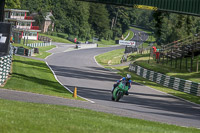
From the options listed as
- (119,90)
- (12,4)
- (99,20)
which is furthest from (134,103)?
(99,20)

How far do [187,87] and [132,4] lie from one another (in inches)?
399

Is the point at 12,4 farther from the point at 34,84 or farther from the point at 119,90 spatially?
the point at 119,90

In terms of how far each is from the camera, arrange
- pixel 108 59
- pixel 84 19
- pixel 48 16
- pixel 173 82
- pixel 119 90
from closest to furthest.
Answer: pixel 119 90, pixel 173 82, pixel 108 59, pixel 48 16, pixel 84 19

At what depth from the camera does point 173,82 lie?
37.9 meters

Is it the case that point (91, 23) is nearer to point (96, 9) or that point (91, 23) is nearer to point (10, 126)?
point (96, 9)

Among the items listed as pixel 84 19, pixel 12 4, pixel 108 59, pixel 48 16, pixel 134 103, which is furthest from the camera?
pixel 84 19

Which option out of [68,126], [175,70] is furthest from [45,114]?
[175,70]

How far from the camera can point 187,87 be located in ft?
115

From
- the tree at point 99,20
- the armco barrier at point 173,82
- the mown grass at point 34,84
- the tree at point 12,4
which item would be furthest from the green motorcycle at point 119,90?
the tree at point 99,20

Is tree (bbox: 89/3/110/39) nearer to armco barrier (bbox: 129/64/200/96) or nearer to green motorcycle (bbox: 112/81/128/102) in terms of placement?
armco barrier (bbox: 129/64/200/96)

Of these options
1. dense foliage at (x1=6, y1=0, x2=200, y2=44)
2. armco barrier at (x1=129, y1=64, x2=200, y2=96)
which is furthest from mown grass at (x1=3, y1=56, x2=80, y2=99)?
dense foliage at (x1=6, y1=0, x2=200, y2=44)

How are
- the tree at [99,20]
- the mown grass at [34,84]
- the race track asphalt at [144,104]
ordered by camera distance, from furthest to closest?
the tree at [99,20]
the mown grass at [34,84]
the race track asphalt at [144,104]

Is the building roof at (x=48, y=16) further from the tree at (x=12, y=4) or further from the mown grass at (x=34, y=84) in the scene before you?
the mown grass at (x=34, y=84)

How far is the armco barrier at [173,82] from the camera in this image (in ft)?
111
